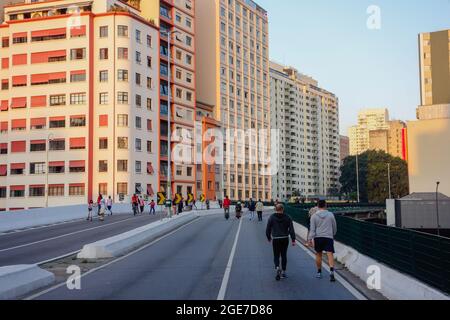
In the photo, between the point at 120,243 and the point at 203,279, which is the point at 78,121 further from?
the point at 203,279

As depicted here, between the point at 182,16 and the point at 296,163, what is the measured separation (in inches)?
3313

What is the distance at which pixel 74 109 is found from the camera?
7006 cm

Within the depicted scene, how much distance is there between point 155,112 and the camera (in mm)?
76312

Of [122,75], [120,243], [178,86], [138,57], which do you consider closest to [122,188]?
[122,75]

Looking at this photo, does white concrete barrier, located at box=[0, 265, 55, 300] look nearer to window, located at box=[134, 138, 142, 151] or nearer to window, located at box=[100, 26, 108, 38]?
window, located at box=[134, 138, 142, 151]

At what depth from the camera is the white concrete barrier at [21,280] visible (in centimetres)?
1014

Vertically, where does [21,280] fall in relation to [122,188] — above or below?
below

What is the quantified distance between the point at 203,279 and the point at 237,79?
9651 cm

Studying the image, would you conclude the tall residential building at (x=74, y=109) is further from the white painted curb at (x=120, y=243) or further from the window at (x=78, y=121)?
the white painted curb at (x=120, y=243)

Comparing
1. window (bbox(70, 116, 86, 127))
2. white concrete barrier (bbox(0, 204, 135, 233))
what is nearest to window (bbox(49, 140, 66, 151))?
window (bbox(70, 116, 86, 127))

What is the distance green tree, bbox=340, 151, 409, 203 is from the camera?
397ft

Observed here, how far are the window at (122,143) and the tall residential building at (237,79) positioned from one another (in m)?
31.3
